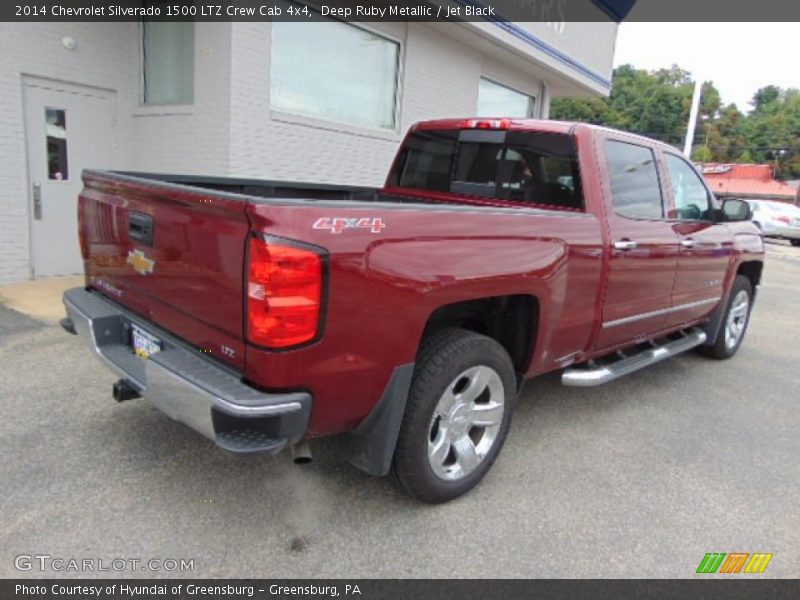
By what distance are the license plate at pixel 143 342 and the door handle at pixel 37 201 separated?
479 cm

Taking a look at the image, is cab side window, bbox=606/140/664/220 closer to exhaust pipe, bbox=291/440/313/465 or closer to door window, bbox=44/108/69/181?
exhaust pipe, bbox=291/440/313/465

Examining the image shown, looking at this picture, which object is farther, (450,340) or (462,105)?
(462,105)

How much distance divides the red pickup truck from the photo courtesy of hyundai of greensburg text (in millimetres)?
16

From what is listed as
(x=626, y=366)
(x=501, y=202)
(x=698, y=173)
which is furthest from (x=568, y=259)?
(x=698, y=173)

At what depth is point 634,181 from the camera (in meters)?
3.98

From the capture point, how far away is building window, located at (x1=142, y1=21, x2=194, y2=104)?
6.73m

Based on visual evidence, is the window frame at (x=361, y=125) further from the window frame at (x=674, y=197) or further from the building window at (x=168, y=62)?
the window frame at (x=674, y=197)

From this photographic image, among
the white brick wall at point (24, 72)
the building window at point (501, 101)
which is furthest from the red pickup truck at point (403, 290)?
the building window at point (501, 101)

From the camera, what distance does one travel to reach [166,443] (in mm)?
3314

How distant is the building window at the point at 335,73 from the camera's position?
687 cm

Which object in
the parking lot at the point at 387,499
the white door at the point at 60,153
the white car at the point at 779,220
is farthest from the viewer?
the white car at the point at 779,220

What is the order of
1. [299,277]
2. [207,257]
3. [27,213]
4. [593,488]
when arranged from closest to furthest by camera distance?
[299,277]
[207,257]
[593,488]
[27,213]

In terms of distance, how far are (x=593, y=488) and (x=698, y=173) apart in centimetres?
309

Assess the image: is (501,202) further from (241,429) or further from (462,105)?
(462,105)
